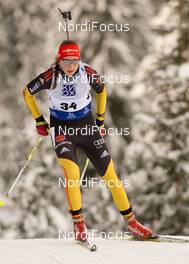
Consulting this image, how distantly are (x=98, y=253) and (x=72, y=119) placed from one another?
68.1 inches

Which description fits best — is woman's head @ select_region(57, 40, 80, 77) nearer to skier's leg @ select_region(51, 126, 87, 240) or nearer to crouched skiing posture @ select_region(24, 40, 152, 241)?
crouched skiing posture @ select_region(24, 40, 152, 241)

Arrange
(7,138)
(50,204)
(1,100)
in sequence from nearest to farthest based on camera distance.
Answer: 1. (50,204)
2. (7,138)
3. (1,100)

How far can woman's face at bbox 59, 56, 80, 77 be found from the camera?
7766mm

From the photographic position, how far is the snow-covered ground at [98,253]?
684cm

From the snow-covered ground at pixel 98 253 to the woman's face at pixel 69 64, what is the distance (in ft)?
6.79

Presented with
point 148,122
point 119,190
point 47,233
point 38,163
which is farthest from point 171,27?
point 119,190

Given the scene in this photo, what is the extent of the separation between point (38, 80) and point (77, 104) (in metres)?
0.56

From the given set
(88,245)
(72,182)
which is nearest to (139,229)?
(88,245)

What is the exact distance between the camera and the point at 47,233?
20.4 meters

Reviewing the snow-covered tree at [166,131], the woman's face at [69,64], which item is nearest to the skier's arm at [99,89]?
the woman's face at [69,64]

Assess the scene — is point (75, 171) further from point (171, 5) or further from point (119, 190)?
point (171, 5)

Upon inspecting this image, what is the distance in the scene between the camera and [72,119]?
805 centimetres

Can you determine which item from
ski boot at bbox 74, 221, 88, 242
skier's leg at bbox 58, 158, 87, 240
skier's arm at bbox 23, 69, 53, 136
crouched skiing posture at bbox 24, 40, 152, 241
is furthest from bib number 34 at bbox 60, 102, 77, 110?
ski boot at bbox 74, 221, 88, 242

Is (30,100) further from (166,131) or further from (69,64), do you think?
(166,131)
